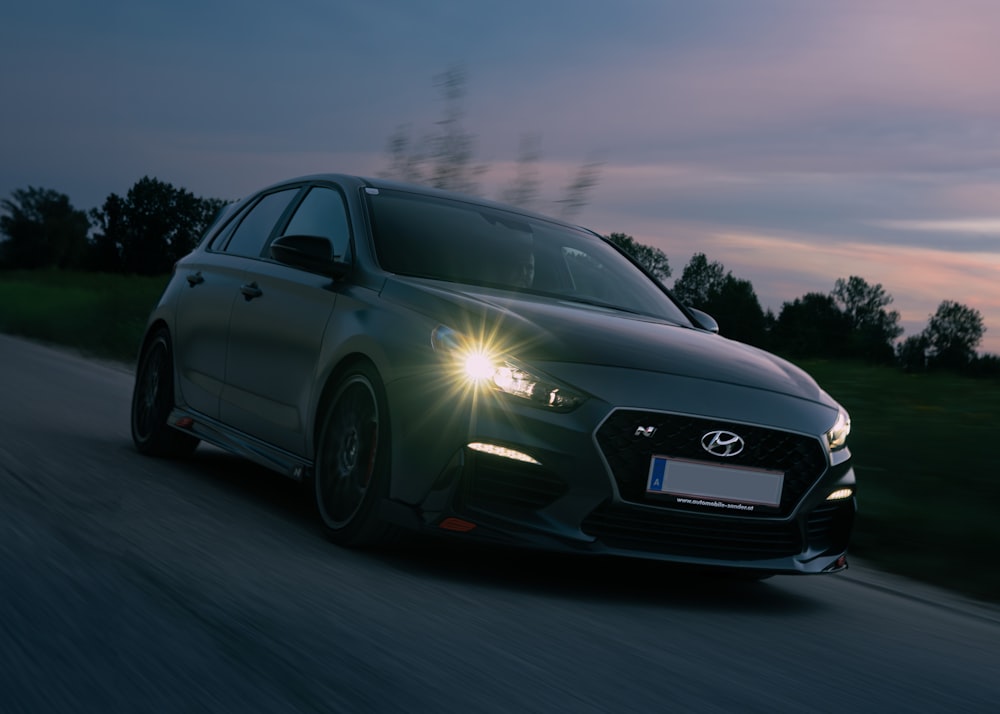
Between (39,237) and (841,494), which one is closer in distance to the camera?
(841,494)

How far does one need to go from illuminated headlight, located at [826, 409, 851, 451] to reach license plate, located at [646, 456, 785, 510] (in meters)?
0.36

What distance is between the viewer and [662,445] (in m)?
4.33

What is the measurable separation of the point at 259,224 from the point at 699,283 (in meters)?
4.24

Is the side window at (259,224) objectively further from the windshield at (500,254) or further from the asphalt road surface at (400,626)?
the asphalt road surface at (400,626)

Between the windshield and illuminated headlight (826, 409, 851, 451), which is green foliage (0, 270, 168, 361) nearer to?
the windshield

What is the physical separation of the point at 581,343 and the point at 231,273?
2605mm

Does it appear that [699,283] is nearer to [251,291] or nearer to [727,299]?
[727,299]

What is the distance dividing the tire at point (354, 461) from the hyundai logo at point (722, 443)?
3.76 ft

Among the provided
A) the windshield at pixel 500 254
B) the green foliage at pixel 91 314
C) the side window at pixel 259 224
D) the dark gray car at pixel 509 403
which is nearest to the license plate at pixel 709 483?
the dark gray car at pixel 509 403

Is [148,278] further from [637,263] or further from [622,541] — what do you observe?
[622,541]

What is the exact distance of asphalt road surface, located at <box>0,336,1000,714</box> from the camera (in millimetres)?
3078

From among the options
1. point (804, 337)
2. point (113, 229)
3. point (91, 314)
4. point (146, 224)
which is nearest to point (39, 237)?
point (113, 229)

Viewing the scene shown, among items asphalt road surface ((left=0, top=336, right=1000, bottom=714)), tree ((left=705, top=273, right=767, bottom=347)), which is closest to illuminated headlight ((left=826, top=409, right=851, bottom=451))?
asphalt road surface ((left=0, top=336, right=1000, bottom=714))

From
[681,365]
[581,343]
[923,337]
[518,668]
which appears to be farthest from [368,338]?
[923,337]
